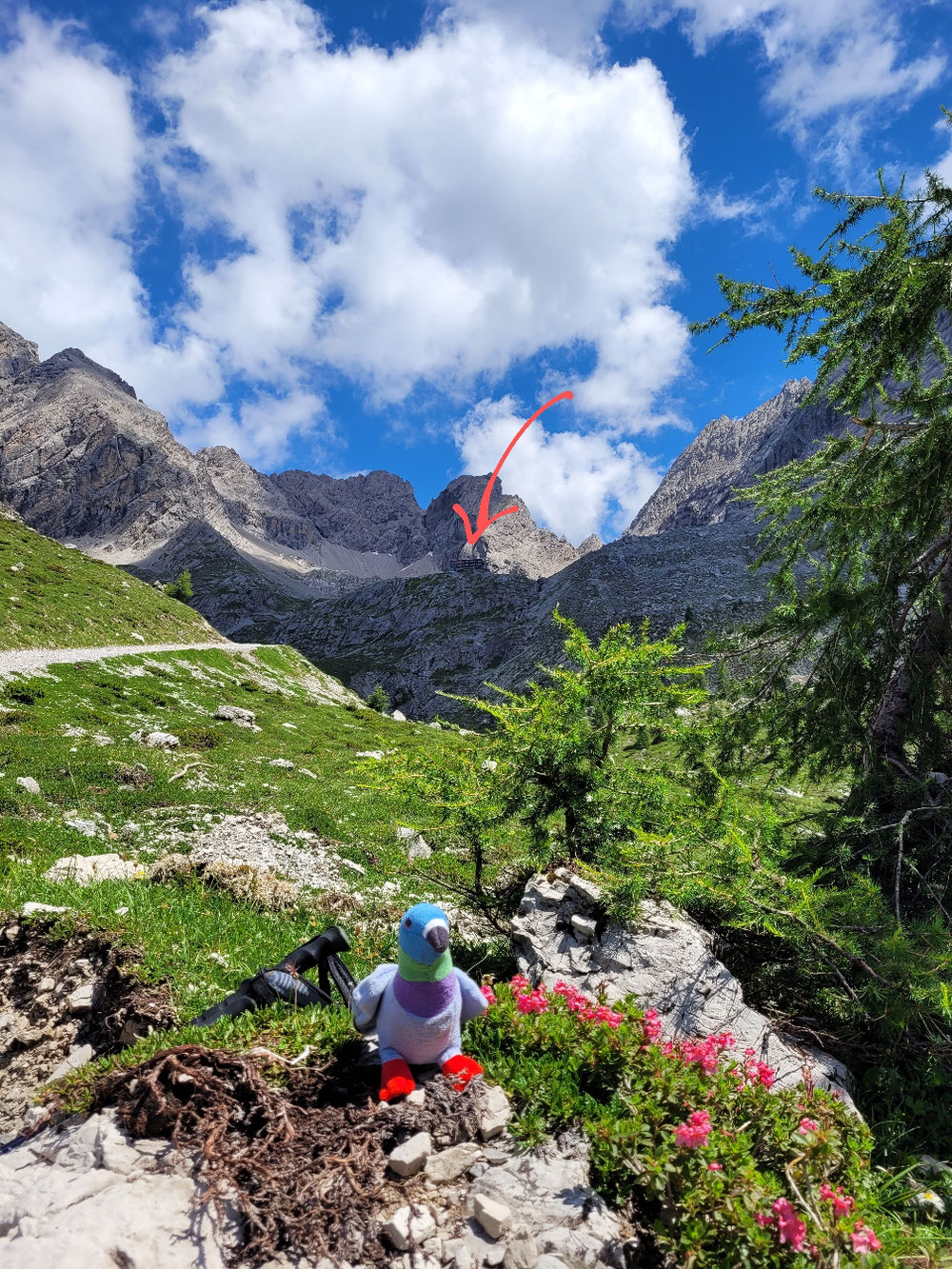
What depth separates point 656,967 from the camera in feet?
18.9

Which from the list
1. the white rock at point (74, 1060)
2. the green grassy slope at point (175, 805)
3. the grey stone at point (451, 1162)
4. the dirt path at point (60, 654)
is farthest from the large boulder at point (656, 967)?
the dirt path at point (60, 654)

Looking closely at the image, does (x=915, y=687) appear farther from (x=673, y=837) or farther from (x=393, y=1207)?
(x=393, y=1207)

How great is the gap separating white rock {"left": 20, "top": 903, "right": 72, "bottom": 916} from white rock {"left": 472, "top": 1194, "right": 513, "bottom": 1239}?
602cm

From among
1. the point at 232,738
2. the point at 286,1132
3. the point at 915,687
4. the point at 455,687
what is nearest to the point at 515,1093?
the point at 286,1132

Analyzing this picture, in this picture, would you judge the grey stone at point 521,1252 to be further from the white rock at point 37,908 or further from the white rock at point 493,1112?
the white rock at point 37,908

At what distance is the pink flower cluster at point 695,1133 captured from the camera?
3.02m

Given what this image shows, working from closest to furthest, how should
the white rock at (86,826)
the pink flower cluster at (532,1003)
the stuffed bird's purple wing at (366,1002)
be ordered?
the stuffed bird's purple wing at (366,1002) < the pink flower cluster at (532,1003) < the white rock at (86,826)

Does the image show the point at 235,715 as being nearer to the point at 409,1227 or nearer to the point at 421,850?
the point at 421,850

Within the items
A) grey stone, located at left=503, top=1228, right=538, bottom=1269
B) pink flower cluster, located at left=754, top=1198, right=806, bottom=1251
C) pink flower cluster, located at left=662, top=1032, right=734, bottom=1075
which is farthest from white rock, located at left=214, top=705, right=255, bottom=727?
pink flower cluster, located at left=754, top=1198, right=806, bottom=1251

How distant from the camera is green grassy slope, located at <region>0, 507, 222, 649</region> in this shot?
3728 cm

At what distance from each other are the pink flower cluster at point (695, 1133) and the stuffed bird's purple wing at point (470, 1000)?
1.77 meters

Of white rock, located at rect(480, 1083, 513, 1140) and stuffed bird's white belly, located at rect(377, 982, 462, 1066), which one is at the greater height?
stuffed bird's white belly, located at rect(377, 982, 462, 1066)

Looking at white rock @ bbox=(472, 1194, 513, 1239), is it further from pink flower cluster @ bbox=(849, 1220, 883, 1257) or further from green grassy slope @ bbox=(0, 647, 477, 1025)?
green grassy slope @ bbox=(0, 647, 477, 1025)

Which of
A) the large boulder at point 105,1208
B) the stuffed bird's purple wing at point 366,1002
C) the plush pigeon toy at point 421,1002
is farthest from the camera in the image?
the stuffed bird's purple wing at point 366,1002
